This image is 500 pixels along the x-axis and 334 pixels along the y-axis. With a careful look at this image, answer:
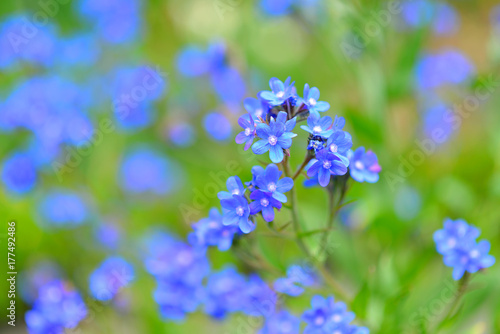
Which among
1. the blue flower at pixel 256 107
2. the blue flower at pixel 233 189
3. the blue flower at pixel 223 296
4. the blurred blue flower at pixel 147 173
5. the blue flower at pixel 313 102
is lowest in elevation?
the blurred blue flower at pixel 147 173

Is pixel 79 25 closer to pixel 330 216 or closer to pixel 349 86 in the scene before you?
pixel 349 86

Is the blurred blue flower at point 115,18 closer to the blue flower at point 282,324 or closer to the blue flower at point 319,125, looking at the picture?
the blue flower at point 282,324

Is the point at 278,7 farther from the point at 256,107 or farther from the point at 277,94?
the point at 277,94

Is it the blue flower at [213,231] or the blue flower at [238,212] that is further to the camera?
the blue flower at [213,231]

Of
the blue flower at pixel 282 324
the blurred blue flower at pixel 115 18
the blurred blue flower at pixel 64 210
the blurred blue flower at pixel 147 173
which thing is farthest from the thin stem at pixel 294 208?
the blurred blue flower at pixel 115 18

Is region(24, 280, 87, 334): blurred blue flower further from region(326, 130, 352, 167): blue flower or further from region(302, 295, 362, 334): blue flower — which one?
region(326, 130, 352, 167): blue flower

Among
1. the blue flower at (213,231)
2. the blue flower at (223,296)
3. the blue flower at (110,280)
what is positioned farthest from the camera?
the blue flower at (110,280)
